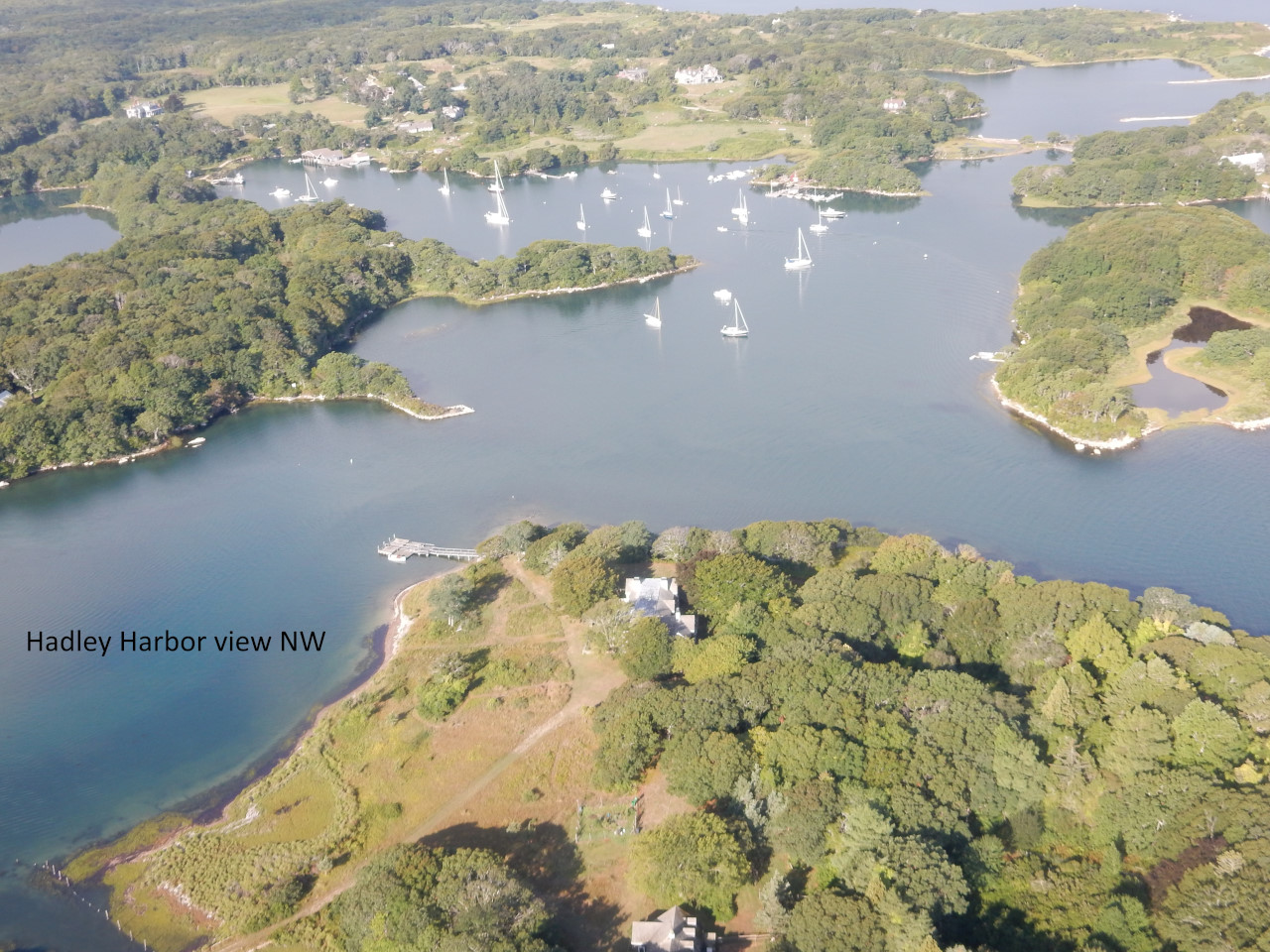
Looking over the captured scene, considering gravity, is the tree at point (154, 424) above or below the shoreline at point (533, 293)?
below

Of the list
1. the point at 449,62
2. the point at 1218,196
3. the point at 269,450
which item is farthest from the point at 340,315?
the point at 449,62

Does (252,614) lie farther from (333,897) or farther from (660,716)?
(660,716)

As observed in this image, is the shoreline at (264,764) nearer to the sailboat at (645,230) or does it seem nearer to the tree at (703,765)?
the tree at (703,765)

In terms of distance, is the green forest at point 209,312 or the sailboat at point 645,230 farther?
the sailboat at point 645,230

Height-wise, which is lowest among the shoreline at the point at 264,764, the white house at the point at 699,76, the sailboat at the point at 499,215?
the shoreline at the point at 264,764

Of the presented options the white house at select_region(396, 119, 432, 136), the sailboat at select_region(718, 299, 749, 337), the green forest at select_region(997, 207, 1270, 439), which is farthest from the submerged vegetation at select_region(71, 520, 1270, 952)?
the white house at select_region(396, 119, 432, 136)

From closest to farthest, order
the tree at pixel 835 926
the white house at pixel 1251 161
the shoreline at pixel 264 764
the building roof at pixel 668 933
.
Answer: the tree at pixel 835 926 < the building roof at pixel 668 933 < the shoreline at pixel 264 764 < the white house at pixel 1251 161

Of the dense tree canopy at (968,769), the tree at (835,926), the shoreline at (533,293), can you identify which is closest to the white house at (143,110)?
the shoreline at (533,293)

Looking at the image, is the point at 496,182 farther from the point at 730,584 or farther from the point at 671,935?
the point at 671,935
